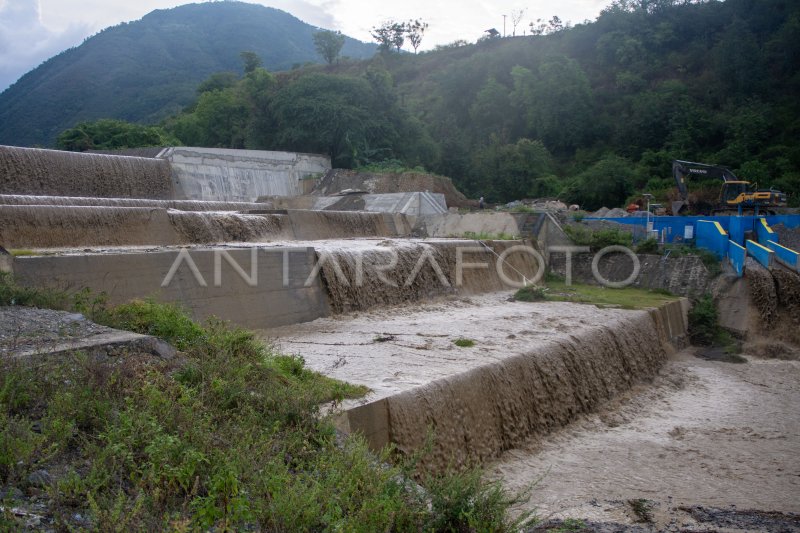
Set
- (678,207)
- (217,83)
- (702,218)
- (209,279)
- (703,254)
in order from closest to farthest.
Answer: (209,279) → (703,254) → (702,218) → (678,207) → (217,83)

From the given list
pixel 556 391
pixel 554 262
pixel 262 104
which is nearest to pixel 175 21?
pixel 262 104

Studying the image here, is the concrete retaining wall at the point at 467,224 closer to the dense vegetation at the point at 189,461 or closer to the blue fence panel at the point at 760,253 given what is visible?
the blue fence panel at the point at 760,253

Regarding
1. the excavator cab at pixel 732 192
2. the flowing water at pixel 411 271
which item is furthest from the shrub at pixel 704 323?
the excavator cab at pixel 732 192

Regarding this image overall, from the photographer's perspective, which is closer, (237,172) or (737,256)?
(737,256)

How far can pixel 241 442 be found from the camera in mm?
3988

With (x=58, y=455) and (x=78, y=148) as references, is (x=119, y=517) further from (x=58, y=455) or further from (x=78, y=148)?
(x=78, y=148)

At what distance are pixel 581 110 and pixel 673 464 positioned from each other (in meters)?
40.5

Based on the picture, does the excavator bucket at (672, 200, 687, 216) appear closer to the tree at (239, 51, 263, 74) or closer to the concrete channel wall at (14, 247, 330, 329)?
the concrete channel wall at (14, 247, 330, 329)

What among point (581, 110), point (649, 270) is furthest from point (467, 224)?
point (581, 110)

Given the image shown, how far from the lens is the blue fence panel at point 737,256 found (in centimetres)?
1522

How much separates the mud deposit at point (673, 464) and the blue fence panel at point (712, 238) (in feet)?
19.7

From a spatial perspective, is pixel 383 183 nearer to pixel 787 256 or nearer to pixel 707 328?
pixel 707 328

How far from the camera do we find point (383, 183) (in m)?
26.5

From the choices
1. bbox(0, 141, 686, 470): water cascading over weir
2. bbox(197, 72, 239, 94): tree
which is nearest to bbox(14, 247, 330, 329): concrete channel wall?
bbox(0, 141, 686, 470): water cascading over weir
